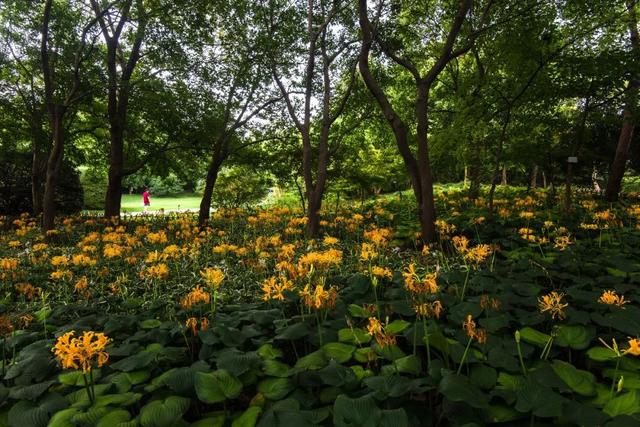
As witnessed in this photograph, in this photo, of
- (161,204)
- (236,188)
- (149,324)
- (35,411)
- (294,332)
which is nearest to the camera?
(35,411)

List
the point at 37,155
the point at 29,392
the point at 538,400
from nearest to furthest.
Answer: the point at 538,400 → the point at 29,392 → the point at 37,155

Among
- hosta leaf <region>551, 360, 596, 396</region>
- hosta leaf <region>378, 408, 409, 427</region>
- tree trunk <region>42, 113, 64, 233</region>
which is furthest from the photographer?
tree trunk <region>42, 113, 64, 233</region>

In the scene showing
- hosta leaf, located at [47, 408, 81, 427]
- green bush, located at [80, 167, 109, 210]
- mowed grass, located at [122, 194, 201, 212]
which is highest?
green bush, located at [80, 167, 109, 210]

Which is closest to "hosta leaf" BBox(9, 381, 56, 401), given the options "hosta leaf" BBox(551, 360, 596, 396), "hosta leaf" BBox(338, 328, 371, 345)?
"hosta leaf" BBox(338, 328, 371, 345)

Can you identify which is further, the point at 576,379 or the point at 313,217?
the point at 313,217

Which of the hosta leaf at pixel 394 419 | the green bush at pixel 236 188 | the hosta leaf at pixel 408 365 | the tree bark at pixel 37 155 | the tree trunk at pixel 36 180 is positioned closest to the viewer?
the hosta leaf at pixel 394 419

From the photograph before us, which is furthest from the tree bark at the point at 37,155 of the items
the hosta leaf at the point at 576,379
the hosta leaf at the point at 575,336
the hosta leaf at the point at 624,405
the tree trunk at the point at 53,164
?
the hosta leaf at the point at 624,405

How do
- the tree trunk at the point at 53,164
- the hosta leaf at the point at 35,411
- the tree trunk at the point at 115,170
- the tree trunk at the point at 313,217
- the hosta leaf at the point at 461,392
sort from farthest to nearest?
the tree trunk at the point at 115,170 → the tree trunk at the point at 53,164 → the tree trunk at the point at 313,217 → the hosta leaf at the point at 35,411 → the hosta leaf at the point at 461,392

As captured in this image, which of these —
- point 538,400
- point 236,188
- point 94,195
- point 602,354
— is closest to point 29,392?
point 538,400

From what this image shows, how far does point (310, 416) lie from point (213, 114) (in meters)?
10.0

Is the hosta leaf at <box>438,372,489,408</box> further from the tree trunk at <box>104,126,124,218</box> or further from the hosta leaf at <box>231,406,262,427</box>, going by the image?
the tree trunk at <box>104,126,124,218</box>

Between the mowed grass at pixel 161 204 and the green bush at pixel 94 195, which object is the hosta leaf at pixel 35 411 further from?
the green bush at pixel 94 195

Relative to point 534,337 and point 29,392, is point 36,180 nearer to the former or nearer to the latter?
point 29,392

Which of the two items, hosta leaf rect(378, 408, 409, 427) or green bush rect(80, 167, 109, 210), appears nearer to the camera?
hosta leaf rect(378, 408, 409, 427)
